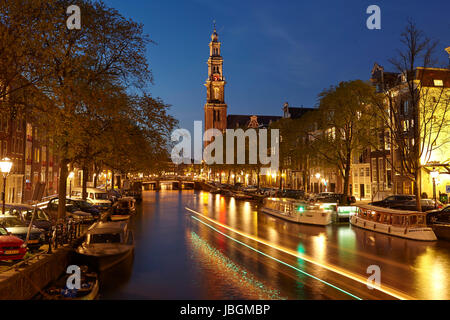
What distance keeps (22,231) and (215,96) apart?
6740 inches

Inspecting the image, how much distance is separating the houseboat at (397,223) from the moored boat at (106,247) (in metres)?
19.2

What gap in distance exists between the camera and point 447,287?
14.9 m

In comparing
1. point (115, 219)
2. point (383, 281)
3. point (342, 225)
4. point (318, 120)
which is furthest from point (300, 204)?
point (383, 281)

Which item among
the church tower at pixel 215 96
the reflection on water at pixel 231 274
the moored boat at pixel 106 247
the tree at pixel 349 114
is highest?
the church tower at pixel 215 96

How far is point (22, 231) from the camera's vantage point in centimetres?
1850

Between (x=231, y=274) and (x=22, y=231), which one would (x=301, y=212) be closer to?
(x=231, y=274)

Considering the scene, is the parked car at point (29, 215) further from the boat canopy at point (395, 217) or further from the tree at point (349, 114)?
the tree at point (349, 114)

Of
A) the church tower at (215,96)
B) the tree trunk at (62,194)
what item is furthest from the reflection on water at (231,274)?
the church tower at (215,96)

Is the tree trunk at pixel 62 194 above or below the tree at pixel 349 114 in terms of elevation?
below

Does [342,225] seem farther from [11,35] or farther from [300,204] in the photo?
[11,35]

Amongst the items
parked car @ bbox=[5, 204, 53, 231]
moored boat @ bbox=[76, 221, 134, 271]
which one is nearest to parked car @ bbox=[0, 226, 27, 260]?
moored boat @ bbox=[76, 221, 134, 271]

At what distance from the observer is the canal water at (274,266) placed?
47.6ft

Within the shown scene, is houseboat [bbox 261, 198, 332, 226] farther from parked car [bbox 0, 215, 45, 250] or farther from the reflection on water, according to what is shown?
parked car [bbox 0, 215, 45, 250]

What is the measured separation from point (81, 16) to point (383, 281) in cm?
1975
